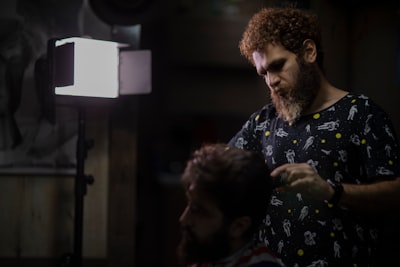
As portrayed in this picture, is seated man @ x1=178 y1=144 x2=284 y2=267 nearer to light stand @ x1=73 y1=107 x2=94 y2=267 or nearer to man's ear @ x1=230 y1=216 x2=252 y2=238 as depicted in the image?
man's ear @ x1=230 y1=216 x2=252 y2=238

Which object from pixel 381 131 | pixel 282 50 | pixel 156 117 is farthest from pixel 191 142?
pixel 381 131

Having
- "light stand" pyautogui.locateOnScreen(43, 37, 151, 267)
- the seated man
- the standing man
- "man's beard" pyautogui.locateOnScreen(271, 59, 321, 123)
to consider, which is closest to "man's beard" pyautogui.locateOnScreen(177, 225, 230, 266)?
the seated man

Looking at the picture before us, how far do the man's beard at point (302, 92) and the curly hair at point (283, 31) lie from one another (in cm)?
7

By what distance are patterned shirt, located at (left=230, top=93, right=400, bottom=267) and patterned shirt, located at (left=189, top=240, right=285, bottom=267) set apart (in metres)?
0.41

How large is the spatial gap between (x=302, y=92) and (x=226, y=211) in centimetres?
65

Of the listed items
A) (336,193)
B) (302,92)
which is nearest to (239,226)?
(336,193)

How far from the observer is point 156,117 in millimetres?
3680

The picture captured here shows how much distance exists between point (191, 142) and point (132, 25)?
2.74 feet

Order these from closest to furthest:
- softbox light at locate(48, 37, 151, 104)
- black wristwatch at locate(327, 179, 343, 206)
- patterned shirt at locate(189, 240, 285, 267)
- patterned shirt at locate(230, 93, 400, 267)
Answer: patterned shirt at locate(189, 240, 285, 267) → black wristwatch at locate(327, 179, 343, 206) → patterned shirt at locate(230, 93, 400, 267) → softbox light at locate(48, 37, 151, 104)

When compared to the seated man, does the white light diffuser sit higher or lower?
higher

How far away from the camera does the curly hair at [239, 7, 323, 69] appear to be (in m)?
1.95

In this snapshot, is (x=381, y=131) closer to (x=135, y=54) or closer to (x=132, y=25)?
(x=135, y=54)

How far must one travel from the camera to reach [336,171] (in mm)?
1828

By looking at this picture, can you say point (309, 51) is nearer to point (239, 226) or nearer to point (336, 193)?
point (336, 193)
